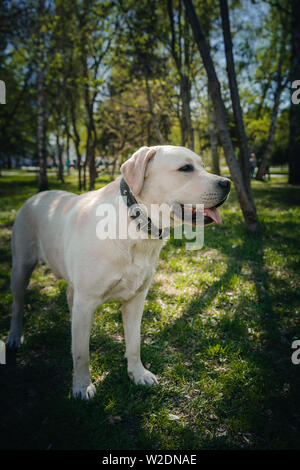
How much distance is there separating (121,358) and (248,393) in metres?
1.28

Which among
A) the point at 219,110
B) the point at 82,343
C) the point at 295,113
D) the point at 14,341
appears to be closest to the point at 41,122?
the point at 219,110

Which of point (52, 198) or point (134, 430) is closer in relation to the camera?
point (134, 430)

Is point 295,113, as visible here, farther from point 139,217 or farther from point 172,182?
point 139,217

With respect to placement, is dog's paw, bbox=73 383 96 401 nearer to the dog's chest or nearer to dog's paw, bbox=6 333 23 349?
the dog's chest

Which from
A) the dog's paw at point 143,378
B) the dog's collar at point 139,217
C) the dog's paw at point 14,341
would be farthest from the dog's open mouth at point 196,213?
the dog's paw at point 14,341

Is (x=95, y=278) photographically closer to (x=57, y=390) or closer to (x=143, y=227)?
(x=143, y=227)

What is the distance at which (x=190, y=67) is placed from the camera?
9133 millimetres

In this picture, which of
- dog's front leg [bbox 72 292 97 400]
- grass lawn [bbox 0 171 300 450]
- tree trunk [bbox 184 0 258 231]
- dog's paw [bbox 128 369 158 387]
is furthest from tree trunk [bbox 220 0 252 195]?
dog's front leg [bbox 72 292 97 400]

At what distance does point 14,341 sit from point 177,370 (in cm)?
187

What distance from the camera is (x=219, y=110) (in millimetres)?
5930

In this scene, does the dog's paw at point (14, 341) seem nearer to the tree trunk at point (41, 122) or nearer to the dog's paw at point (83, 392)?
the dog's paw at point (83, 392)

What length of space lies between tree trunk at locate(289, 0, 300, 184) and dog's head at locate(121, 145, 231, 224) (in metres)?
11.7
